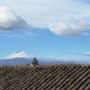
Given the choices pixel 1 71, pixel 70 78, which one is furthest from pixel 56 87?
pixel 1 71

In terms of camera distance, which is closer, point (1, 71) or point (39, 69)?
point (39, 69)

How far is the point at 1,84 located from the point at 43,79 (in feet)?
9.36

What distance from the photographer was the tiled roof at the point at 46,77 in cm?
2214

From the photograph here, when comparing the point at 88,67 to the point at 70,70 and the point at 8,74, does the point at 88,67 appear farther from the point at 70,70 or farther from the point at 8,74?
the point at 8,74

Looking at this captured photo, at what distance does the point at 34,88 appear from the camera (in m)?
23.0

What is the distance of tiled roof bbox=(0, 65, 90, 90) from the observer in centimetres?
2214

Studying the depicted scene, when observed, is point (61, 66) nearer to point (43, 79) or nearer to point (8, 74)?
point (43, 79)

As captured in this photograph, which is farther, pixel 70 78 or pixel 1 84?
pixel 1 84

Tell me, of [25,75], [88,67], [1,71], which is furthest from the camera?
Answer: [1,71]

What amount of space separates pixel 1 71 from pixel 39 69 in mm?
3190

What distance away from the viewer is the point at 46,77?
24.2 meters

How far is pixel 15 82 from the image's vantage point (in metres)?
24.8

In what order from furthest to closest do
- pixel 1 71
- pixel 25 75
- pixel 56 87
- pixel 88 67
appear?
1. pixel 1 71
2. pixel 25 75
3. pixel 88 67
4. pixel 56 87

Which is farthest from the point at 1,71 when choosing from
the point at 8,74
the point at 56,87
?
the point at 56,87
